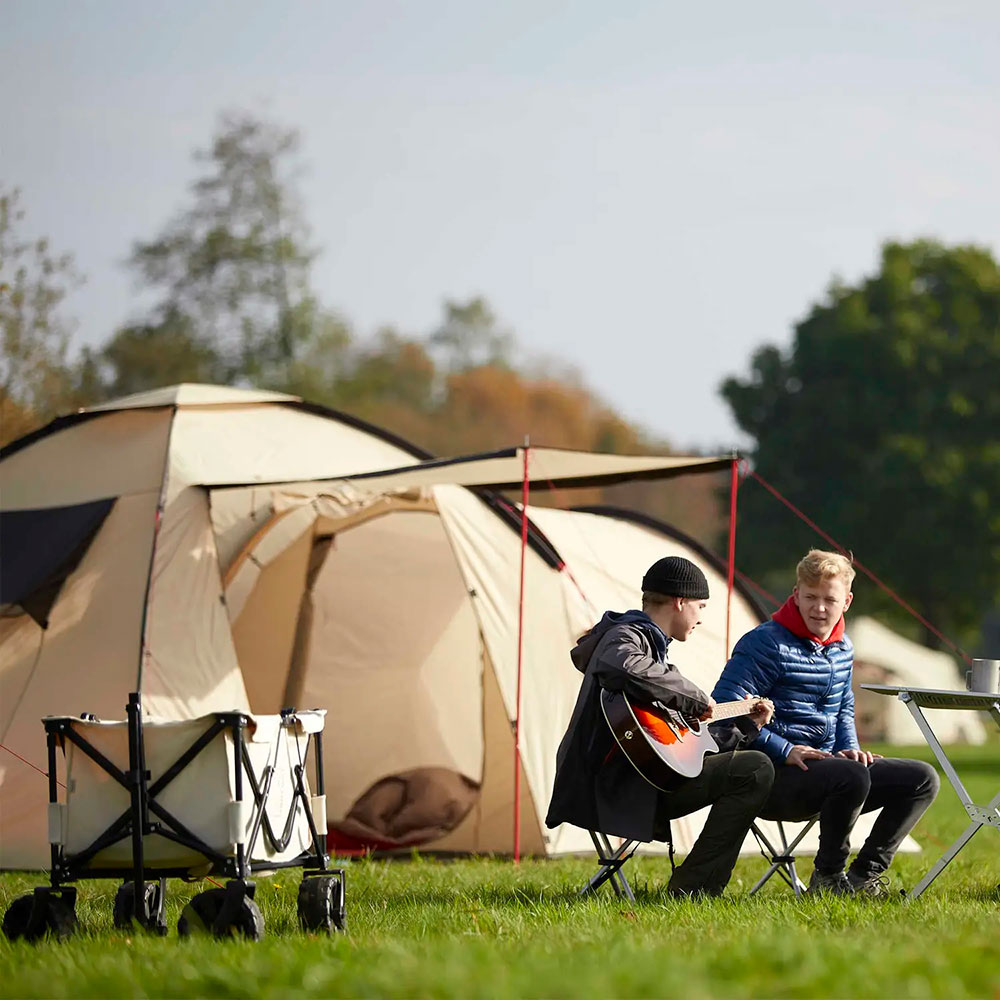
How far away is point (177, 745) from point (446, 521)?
3481 mm

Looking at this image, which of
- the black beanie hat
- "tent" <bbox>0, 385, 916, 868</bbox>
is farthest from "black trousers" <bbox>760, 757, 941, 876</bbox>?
"tent" <bbox>0, 385, 916, 868</bbox>

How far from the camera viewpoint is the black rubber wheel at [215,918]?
4.60 metres

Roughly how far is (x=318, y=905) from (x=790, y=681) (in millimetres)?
1877

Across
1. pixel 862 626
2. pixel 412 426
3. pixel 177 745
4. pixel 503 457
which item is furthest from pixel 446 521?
pixel 412 426

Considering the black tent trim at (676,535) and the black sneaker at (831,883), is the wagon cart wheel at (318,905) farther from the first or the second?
the black tent trim at (676,535)

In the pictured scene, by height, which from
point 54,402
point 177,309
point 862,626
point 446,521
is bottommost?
point 862,626

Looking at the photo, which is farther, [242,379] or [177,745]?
[242,379]

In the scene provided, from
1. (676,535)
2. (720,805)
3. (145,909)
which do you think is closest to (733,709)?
(720,805)

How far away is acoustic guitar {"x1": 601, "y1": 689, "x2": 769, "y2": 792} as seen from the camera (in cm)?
504

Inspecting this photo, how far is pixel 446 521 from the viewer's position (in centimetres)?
817

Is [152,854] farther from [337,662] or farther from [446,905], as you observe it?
[337,662]

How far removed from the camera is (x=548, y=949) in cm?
402

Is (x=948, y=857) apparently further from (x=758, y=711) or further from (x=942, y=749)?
(x=758, y=711)

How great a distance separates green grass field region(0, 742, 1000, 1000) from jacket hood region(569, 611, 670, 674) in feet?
2.68
